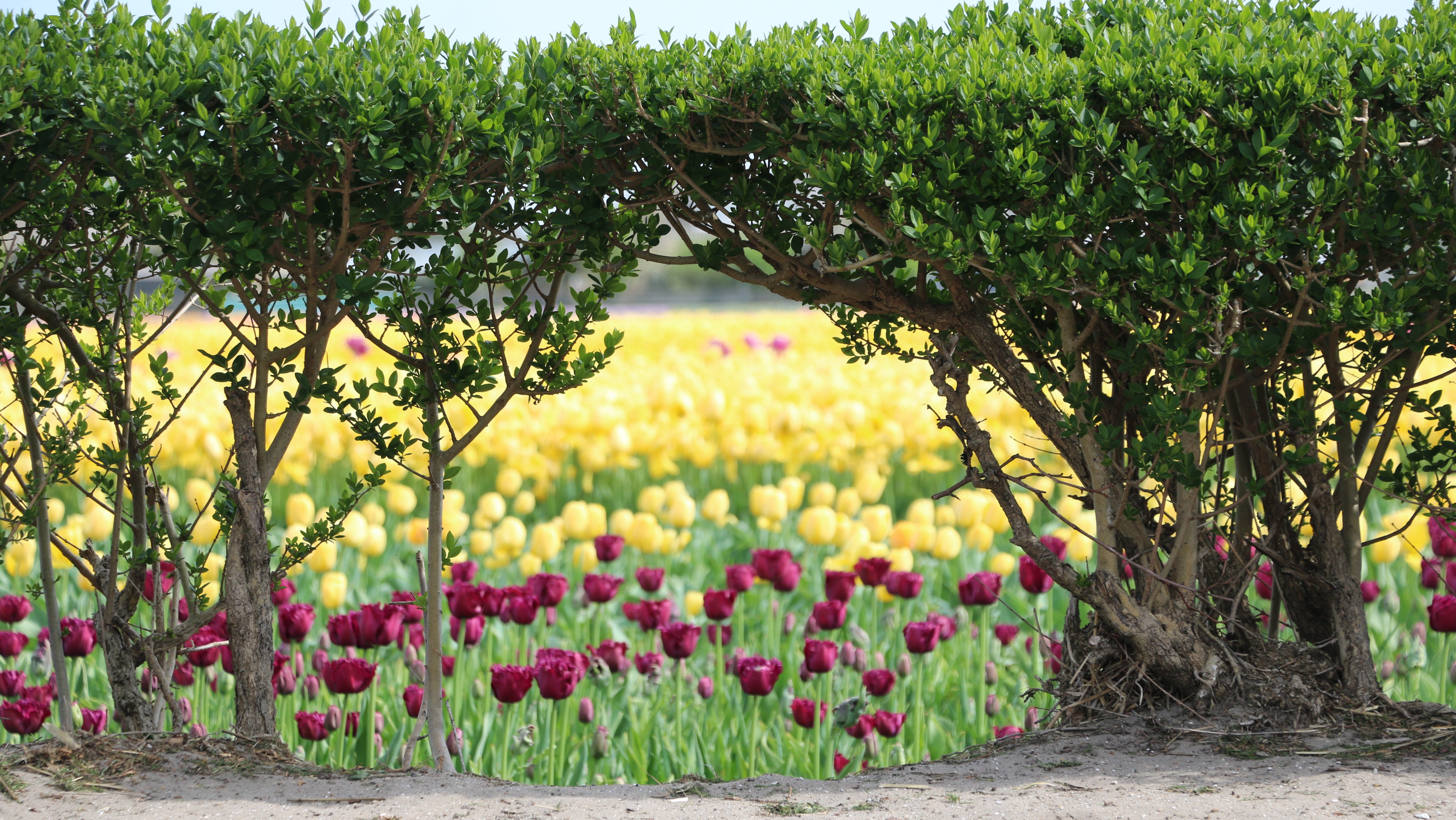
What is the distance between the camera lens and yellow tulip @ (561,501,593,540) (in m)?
4.81

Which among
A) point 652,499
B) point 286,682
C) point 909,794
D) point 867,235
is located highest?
point 867,235

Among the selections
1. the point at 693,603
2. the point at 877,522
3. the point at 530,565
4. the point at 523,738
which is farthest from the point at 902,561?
the point at 523,738

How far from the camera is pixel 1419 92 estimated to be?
2611 millimetres

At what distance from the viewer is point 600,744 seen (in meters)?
3.39

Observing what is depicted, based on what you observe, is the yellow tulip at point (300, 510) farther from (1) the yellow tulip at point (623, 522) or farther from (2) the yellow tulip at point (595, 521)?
(1) the yellow tulip at point (623, 522)

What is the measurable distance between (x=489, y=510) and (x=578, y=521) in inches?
18.9

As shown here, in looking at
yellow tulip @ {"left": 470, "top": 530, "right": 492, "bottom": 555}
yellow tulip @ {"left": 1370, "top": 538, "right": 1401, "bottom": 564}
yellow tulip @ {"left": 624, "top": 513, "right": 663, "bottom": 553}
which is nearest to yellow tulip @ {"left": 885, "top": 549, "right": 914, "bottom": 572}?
yellow tulip @ {"left": 624, "top": 513, "right": 663, "bottom": 553}

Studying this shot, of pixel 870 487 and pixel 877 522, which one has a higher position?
pixel 870 487

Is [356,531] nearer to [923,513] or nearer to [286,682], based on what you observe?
[286,682]

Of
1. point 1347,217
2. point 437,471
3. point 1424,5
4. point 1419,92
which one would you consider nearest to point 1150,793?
point 1347,217

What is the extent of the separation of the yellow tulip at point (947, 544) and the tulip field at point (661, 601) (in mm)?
14

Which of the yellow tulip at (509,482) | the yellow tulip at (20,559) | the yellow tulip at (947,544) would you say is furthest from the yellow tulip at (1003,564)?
the yellow tulip at (20,559)

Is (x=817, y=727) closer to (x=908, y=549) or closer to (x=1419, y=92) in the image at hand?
(x=908, y=549)

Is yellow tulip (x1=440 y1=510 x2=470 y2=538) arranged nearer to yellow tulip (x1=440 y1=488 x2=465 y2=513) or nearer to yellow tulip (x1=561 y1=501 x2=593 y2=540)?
yellow tulip (x1=440 y1=488 x2=465 y2=513)
